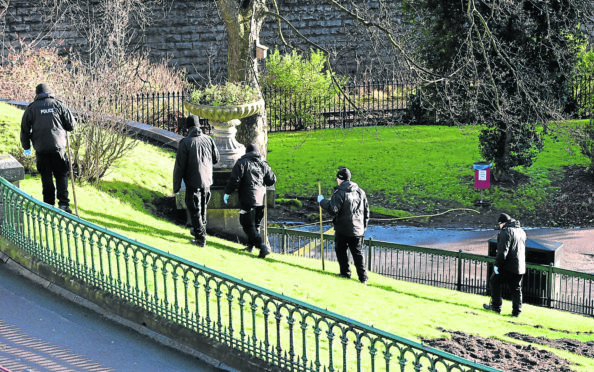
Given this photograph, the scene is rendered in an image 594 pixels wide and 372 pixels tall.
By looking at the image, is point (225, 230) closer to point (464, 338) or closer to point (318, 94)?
point (464, 338)

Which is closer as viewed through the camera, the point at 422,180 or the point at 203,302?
Result: the point at 203,302

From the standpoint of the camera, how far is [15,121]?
1489 cm

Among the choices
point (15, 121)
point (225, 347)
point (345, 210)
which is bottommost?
point (225, 347)

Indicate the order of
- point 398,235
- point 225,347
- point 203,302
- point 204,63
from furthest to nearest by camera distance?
point 204,63
point 398,235
point 203,302
point 225,347

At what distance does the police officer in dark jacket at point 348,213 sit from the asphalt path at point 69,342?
3703mm

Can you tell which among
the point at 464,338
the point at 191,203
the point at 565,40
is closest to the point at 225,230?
the point at 191,203

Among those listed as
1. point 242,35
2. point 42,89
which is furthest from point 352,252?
point 242,35

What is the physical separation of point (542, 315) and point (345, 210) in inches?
125

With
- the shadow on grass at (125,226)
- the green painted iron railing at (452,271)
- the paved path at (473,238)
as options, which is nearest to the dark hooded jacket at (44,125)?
the shadow on grass at (125,226)

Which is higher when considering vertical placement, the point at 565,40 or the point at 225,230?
the point at 565,40

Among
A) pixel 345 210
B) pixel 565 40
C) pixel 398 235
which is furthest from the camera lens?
pixel 565 40

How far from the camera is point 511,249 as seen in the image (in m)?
11.5

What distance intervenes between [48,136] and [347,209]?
4058 mm

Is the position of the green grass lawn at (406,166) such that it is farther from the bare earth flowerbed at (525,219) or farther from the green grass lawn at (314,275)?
the bare earth flowerbed at (525,219)
